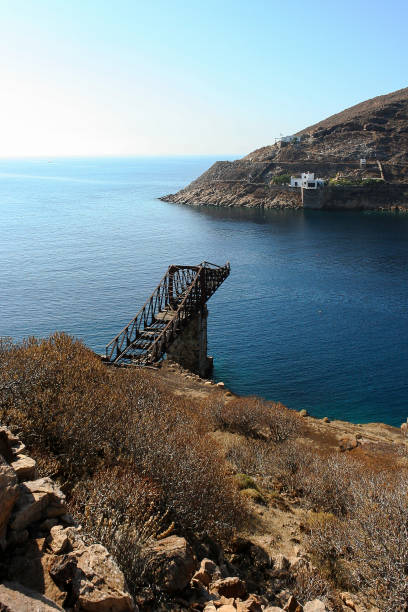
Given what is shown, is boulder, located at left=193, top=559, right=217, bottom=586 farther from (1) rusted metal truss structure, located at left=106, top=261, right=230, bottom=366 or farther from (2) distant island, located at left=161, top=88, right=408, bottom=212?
(2) distant island, located at left=161, top=88, right=408, bottom=212

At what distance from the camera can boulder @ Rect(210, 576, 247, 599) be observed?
10867mm

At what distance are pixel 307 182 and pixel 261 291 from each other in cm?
9575

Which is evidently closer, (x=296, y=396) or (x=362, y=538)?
(x=362, y=538)

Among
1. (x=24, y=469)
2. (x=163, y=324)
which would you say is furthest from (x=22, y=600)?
(x=163, y=324)

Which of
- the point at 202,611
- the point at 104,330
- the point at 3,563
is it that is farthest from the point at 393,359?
the point at 3,563

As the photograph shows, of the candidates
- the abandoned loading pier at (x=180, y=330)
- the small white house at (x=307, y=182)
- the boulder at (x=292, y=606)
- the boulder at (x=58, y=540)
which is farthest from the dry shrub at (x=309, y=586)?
the small white house at (x=307, y=182)

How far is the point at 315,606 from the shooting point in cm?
1112

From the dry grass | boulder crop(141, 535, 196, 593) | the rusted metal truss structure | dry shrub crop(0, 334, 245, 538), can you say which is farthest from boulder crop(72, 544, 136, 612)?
the rusted metal truss structure

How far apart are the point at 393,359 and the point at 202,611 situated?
44.0 m

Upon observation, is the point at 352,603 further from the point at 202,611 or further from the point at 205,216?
the point at 205,216

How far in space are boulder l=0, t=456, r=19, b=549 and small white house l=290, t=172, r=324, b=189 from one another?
158 metres

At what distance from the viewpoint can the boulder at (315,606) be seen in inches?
432

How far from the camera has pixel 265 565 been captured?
45.1 feet

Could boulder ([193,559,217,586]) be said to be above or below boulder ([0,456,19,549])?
below
